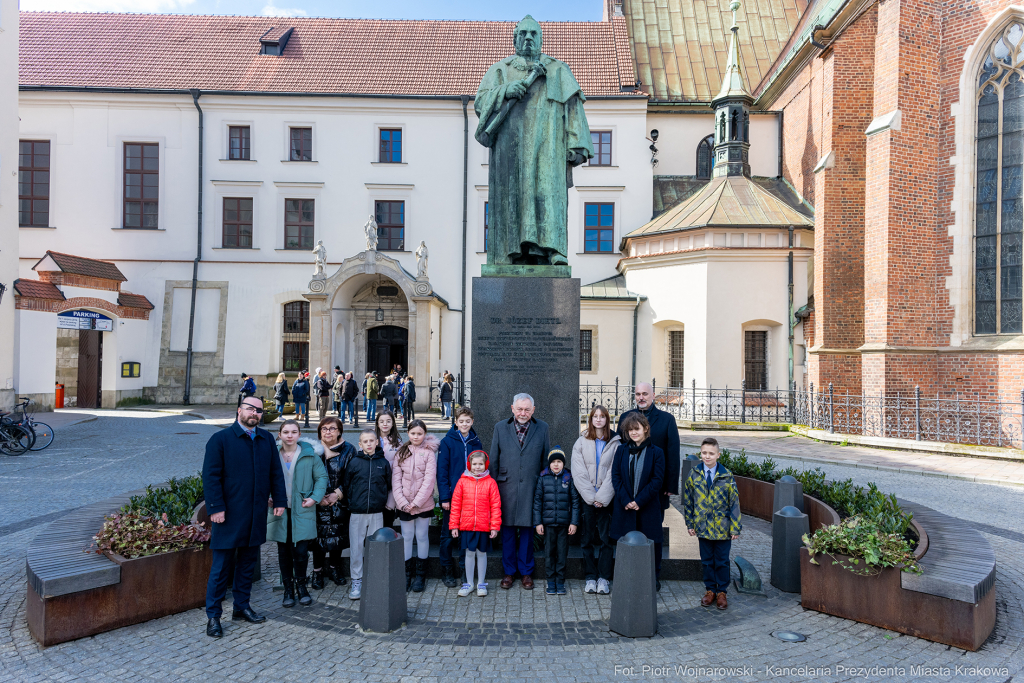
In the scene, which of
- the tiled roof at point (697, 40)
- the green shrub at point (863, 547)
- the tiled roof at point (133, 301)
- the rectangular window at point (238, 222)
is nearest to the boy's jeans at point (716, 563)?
A: the green shrub at point (863, 547)

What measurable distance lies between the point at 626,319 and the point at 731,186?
237 inches

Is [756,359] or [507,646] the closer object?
[507,646]

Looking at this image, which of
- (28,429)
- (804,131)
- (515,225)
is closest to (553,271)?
(515,225)

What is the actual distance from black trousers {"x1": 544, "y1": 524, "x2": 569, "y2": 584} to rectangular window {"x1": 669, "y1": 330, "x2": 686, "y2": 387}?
1684 cm

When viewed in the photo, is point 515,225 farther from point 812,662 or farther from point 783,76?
point 783,76

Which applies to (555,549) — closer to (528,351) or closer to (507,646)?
(507,646)

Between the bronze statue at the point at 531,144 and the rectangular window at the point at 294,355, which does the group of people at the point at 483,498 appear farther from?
the rectangular window at the point at 294,355

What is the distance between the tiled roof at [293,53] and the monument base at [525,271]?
22.0 m

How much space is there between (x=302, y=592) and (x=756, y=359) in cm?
1806

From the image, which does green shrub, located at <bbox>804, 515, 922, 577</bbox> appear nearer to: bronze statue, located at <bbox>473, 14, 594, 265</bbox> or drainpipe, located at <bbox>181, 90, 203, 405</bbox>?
bronze statue, located at <bbox>473, 14, 594, 265</bbox>

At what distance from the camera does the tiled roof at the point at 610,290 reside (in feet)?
73.0

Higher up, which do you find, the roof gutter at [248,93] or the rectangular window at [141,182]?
the roof gutter at [248,93]

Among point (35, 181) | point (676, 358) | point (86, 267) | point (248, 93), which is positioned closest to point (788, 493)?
point (676, 358)

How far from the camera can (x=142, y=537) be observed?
190 inches
